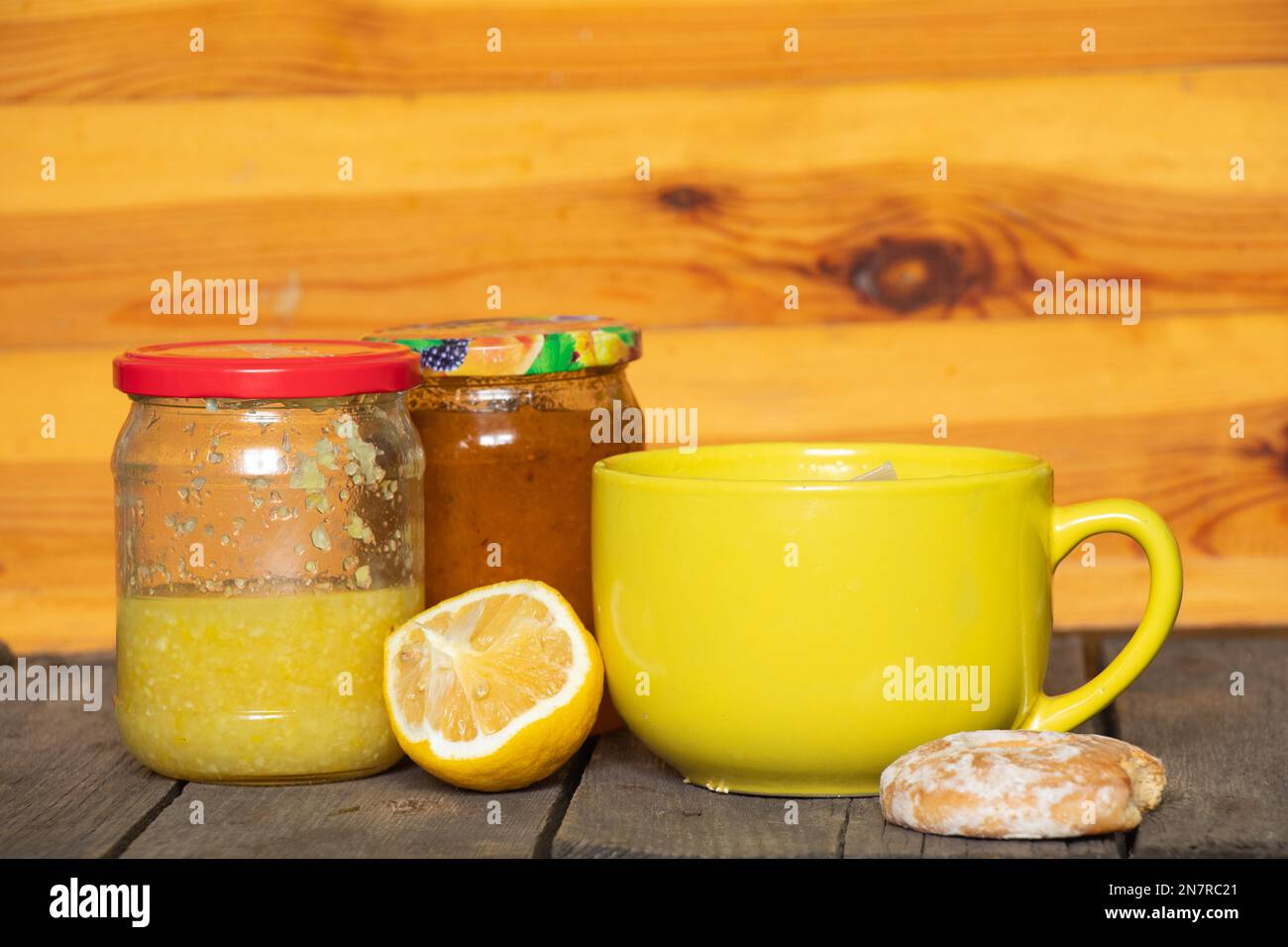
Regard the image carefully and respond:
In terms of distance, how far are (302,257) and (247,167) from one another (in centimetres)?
8

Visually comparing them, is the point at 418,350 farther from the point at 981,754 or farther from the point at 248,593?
the point at 981,754

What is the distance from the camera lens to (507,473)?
88 cm

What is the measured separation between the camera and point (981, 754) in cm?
71

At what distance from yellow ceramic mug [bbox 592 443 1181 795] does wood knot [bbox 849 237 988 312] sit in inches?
16.2

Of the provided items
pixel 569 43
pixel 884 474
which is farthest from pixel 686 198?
pixel 884 474

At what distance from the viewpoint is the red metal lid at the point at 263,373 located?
77cm

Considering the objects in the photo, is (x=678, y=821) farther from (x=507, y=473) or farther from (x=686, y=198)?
(x=686, y=198)

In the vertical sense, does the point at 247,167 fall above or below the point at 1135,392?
above

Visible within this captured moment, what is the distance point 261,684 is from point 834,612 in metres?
0.29

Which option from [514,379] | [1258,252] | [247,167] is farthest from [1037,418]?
[247,167]

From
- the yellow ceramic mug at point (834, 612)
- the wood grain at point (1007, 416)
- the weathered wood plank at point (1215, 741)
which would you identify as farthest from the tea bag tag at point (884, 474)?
the wood grain at point (1007, 416)

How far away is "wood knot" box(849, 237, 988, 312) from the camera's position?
1.18 metres

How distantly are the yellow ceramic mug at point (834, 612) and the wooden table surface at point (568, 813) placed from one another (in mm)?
39
